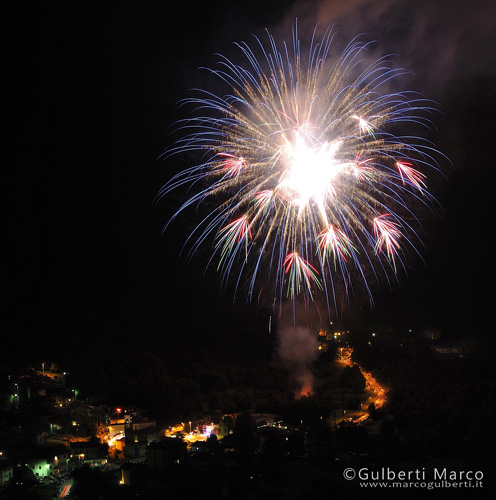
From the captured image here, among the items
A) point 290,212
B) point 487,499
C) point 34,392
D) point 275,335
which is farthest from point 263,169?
point 34,392

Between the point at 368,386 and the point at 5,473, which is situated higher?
the point at 368,386

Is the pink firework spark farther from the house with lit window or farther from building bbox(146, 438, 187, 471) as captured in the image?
the house with lit window

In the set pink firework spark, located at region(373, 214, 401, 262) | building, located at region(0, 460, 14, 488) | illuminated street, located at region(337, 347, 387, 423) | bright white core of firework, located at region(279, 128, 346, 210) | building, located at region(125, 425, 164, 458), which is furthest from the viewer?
illuminated street, located at region(337, 347, 387, 423)

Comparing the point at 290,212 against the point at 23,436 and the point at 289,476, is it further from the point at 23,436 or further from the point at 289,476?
the point at 23,436

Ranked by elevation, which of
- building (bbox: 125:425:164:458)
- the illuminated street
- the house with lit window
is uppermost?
the illuminated street

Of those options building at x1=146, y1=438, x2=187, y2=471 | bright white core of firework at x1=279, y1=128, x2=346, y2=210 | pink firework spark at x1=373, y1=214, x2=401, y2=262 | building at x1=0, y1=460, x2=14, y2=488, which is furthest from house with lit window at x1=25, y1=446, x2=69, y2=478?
pink firework spark at x1=373, y1=214, x2=401, y2=262

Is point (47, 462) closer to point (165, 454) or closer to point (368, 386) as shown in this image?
point (165, 454)

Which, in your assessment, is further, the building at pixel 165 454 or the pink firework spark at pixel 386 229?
the building at pixel 165 454

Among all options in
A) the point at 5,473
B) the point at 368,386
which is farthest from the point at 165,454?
the point at 368,386

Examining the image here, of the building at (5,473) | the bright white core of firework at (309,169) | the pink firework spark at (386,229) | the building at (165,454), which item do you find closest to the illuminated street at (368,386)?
the building at (165,454)

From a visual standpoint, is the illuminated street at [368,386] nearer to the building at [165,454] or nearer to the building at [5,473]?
the building at [165,454]

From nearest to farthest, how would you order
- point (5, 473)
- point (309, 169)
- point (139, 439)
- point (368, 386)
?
point (309, 169)
point (5, 473)
point (139, 439)
point (368, 386)
